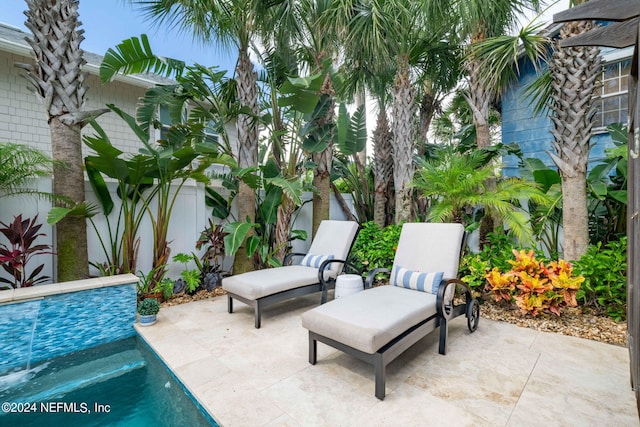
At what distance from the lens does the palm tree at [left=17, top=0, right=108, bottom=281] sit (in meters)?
3.71

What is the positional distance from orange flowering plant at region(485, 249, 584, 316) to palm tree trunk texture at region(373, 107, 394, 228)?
11.2 ft

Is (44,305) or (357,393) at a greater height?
(44,305)

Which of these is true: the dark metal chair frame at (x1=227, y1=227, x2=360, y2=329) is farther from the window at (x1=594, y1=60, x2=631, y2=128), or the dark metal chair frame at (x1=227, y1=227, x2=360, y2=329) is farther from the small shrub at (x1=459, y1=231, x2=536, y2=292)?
the window at (x1=594, y1=60, x2=631, y2=128)

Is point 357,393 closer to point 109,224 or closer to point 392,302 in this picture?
point 392,302

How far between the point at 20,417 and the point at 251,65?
5215mm

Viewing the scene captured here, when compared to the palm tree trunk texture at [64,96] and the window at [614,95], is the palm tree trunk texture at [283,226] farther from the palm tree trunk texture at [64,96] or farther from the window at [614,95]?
the window at [614,95]

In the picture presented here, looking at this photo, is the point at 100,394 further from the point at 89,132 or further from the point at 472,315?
the point at 89,132

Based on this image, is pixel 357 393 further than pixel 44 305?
No

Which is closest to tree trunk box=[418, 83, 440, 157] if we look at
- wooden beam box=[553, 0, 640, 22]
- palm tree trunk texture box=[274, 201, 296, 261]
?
palm tree trunk texture box=[274, 201, 296, 261]

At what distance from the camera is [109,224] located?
4.63 meters

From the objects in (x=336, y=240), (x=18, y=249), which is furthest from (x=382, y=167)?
(x=18, y=249)

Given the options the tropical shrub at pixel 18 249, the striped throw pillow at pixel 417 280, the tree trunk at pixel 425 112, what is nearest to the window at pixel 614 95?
the tree trunk at pixel 425 112

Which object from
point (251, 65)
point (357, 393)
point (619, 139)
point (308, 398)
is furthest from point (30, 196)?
point (619, 139)

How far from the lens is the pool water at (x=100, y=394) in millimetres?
2334
